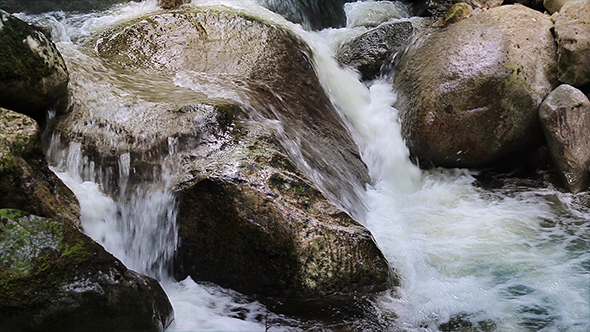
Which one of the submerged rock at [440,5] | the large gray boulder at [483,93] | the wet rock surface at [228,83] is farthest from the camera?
the submerged rock at [440,5]

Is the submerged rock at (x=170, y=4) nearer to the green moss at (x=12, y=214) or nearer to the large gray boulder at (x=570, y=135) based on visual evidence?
the green moss at (x=12, y=214)

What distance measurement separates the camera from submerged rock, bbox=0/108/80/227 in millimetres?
3436

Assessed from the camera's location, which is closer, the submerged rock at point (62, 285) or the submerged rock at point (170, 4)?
the submerged rock at point (62, 285)

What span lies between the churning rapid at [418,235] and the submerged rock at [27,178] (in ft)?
0.81

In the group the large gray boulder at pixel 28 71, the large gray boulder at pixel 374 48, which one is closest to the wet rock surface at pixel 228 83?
the large gray boulder at pixel 28 71


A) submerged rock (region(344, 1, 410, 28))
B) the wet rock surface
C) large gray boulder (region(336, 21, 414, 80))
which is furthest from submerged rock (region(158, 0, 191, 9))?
submerged rock (region(344, 1, 410, 28))

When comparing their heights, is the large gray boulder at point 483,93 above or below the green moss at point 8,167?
above

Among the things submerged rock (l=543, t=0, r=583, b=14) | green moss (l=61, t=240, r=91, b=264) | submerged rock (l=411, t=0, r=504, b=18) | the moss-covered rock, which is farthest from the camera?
submerged rock (l=411, t=0, r=504, b=18)

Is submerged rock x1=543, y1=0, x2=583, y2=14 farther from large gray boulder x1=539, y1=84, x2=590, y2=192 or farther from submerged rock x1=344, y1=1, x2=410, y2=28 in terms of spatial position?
submerged rock x1=344, y1=1, x2=410, y2=28

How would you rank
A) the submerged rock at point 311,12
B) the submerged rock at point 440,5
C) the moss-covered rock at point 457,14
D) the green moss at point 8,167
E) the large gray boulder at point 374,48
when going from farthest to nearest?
1. the submerged rock at point 311,12
2. the submerged rock at point 440,5
3. the large gray boulder at point 374,48
4. the moss-covered rock at point 457,14
5. the green moss at point 8,167

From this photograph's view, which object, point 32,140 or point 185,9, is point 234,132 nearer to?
point 32,140

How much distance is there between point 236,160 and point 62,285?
5.35ft

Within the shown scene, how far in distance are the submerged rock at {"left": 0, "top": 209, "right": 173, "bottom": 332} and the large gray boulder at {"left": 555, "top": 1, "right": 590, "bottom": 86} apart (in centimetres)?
580

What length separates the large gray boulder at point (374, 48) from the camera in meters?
7.69
